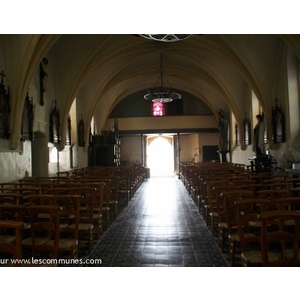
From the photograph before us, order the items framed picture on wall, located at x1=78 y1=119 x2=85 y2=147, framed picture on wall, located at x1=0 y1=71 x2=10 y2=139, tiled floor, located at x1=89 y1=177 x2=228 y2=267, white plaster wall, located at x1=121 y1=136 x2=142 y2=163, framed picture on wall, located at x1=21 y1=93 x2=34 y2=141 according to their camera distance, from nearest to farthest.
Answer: tiled floor, located at x1=89 y1=177 x2=228 y2=267 → framed picture on wall, located at x1=0 y1=71 x2=10 y2=139 → framed picture on wall, located at x1=21 y1=93 x2=34 y2=141 → framed picture on wall, located at x1=78 y1=119 x2=85 y2=147 → white plaster wall, located at x1=121 y1=136 x2=142 y2=163

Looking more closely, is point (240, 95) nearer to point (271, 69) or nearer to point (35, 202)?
point (271, 69)

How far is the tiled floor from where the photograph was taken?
428cm

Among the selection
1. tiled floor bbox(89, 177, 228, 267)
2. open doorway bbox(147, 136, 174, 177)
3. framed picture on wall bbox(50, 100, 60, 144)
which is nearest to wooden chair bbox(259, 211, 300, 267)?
tiled floor bbox(89, 177, 228, 267)

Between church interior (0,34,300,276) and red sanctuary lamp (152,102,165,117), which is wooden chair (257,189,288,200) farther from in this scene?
red sanctuary lamp (152,102,165,117)

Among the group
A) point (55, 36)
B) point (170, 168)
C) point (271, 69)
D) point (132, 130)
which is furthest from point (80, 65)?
point (170, 168)

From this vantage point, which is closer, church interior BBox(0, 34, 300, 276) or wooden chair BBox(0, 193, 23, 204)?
wooden chair BBox(0, 193, 23, 204)

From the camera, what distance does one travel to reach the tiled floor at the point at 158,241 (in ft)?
14.0

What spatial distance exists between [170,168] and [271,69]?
19.3 metres

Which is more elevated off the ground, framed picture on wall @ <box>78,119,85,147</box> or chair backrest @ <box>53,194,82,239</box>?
framed picture on wall @ <box>78,119,85,147</box>

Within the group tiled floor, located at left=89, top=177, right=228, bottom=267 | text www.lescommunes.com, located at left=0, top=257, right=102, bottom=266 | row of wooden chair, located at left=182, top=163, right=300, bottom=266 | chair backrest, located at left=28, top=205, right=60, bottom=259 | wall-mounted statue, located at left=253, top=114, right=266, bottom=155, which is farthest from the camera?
wall-mounted statue, located at left=253, top=114, right=266, bottom=155

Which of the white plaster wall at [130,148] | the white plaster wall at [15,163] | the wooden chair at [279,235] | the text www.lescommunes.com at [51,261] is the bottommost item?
the text www.lescommunes.com at [51,261]

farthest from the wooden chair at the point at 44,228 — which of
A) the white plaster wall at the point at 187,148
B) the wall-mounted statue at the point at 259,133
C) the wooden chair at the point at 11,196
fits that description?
the white plaster wall at the point at 187,148

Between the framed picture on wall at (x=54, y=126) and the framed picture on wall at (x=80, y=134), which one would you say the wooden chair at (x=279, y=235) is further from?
the framed picture on wall at (x=80, y=134)

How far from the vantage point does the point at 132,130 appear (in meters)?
22.7
